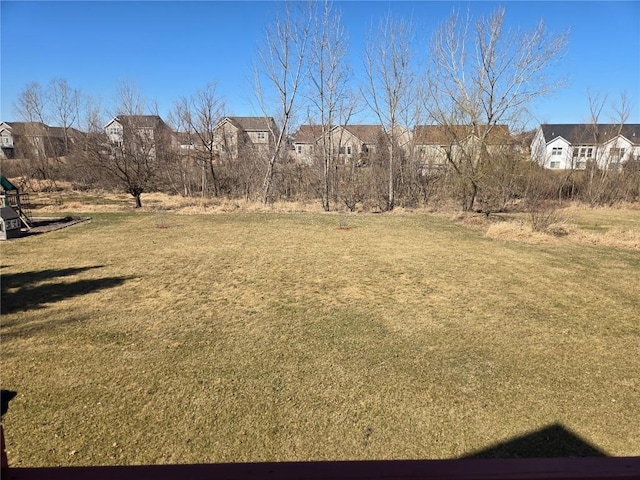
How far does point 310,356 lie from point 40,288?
4695mm

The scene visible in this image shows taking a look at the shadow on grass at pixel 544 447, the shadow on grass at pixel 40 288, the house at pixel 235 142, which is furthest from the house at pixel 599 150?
the shadow on grass at pixel 40 288

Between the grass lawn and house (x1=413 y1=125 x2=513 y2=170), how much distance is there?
836cm

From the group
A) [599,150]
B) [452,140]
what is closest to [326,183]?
[452,140]

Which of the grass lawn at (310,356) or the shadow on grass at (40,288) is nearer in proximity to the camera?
the grass lawn at (310,356)

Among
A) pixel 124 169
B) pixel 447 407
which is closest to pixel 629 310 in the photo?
pixel 447 407

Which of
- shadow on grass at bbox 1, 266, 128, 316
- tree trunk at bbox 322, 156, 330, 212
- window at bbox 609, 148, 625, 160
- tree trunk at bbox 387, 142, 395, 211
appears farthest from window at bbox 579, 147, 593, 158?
shadow on grass at bbox 1, 266, 128, 316

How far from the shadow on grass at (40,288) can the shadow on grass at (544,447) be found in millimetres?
5600

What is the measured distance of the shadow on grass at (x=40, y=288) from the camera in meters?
5.31

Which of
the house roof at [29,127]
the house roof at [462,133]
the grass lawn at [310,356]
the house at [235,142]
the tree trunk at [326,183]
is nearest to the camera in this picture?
the grass lawn at [310,356]

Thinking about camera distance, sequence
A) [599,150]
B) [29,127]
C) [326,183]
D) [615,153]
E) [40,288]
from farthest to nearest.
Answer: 1. [29,127]
2. [599,150]
3. [615,153]
4. [326,183]
5. [40,288]

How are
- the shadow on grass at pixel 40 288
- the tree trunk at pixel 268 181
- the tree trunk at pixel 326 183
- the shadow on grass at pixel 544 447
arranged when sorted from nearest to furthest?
the shadow on grass at pixel 544 447, the shadow on grass at pixel 40 288, the tree trunk at pixel 326 183, the tree trunk at pixel 268 181

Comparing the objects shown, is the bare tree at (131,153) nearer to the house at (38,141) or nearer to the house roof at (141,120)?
the house roof at (141,120)

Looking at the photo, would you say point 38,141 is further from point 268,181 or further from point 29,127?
point 268,181

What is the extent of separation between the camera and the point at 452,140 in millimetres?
15531
